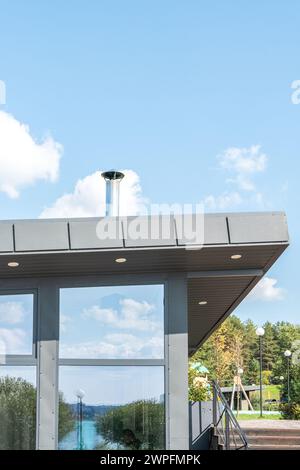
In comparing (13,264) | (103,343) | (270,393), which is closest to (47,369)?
(103,343)

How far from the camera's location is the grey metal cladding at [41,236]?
792 centimetres

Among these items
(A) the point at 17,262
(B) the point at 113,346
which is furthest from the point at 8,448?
(A) the point at 17,262

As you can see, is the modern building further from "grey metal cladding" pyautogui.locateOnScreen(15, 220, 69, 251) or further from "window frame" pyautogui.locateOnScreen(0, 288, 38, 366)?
"grey metal cladding" pyautogui.locateOnScreen(15, 220, 69, 251)

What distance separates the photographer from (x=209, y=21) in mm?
35125

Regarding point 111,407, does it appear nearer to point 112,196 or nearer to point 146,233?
point 146,233

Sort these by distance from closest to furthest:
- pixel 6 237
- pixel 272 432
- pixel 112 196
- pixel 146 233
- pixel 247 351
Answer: pixel 146 233
pixel 6 237
pixel 112 196
pixel 272 432
pixel 247 351

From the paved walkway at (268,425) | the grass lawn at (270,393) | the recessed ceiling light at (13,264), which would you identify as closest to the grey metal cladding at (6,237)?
the recessed ceiling light at (13,264)

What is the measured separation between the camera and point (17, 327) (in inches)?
358

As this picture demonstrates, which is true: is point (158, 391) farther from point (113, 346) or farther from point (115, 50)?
point (115, 50)

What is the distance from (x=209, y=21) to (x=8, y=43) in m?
10.8

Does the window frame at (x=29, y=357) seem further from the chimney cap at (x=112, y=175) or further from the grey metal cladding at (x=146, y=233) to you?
the chimney cap at (x=112, y=175)

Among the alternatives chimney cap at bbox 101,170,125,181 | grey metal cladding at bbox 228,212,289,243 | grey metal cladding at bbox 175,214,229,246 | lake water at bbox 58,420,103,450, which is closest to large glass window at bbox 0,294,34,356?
lake water at bbox 58,420,103,450

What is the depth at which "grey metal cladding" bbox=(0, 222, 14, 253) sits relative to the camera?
7957 mm

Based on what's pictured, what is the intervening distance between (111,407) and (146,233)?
2579 mm
